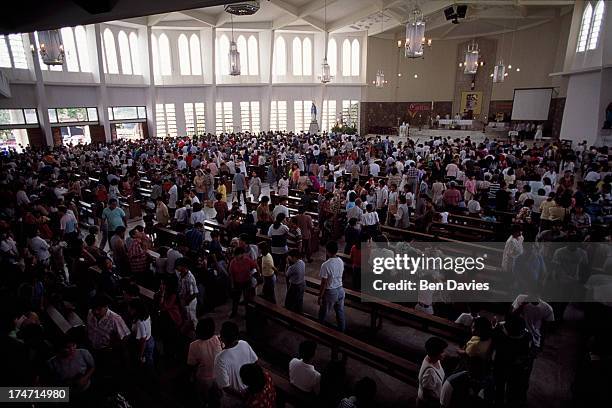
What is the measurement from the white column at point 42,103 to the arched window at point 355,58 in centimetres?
2148

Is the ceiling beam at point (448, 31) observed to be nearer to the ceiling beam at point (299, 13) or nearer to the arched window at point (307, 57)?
the ceiling beam at point (299, 13)

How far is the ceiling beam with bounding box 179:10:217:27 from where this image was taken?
866 inches

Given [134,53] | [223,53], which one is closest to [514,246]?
[134,53]

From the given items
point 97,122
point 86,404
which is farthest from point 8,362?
point 97,122

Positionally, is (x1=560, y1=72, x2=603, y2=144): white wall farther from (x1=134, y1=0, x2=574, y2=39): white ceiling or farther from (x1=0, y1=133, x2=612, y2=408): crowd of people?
(x1=0, y1=133, x2=612, y2=408): crowd of people

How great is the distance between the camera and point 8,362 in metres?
3.46

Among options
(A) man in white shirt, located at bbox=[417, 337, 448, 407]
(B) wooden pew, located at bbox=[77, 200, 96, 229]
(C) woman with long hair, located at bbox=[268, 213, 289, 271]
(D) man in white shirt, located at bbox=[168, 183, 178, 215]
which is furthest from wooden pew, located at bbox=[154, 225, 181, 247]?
(A) man in white shirt, located at bbox=[417, 337, 448, 407]

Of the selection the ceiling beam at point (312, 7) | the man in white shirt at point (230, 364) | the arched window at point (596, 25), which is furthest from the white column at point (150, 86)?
the man in white shirt at point (230, 364)

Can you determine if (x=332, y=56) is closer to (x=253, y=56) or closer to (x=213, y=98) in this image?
(x=253, y=56)

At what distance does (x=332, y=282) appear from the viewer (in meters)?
4.91

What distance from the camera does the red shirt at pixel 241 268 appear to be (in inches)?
211

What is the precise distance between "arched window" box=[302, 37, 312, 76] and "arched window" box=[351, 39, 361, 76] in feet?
12.3

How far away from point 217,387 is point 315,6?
23.2m

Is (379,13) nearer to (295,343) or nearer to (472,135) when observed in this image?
(472,135)
